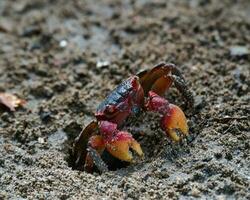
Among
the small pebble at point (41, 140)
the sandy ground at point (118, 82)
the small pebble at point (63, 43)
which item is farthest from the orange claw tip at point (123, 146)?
the small pebble at point (63, 43)

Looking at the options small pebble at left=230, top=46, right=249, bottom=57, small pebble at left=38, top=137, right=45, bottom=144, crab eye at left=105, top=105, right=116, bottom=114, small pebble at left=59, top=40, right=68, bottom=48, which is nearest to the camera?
crab eye at left=105, top=105, right=116, bottom=114

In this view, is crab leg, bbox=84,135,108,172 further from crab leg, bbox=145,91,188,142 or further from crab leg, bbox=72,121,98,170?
crab leg, bbox=145,91,188,142

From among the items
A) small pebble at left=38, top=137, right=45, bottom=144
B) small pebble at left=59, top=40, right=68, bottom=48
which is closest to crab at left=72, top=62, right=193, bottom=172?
small pebble at left=38, top=137, right=45, bottom=144

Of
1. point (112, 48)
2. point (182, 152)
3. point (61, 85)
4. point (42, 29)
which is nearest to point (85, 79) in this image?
point (61, 85)

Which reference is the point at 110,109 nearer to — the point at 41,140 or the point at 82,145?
the point at 82,145

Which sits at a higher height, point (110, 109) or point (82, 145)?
point (110, 109)

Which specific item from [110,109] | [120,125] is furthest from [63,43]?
[110,109]

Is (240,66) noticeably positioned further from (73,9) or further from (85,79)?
(73,9)
